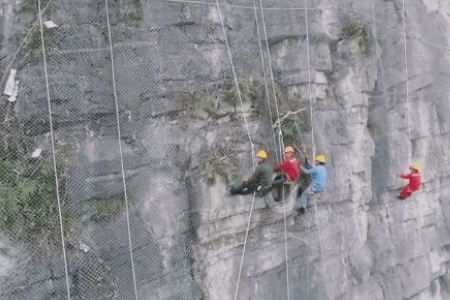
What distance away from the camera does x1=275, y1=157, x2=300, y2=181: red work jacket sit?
25.0ft

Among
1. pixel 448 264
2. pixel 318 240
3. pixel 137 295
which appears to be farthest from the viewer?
pixel 448 264

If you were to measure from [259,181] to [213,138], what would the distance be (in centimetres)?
94

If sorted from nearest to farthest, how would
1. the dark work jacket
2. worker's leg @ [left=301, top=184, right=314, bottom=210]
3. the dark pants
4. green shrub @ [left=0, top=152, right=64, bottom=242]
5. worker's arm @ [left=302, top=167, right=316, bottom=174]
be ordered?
green shrub @ [left=0, top=152, right=64, bottom=242], the dark work jacket, the dark pants, worker's arm @ [left=302, top=167, right=316, bottom=174], worker's leg @ [left=301, top=184, right=314, bottom=210]

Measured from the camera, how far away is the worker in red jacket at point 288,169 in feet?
25.0

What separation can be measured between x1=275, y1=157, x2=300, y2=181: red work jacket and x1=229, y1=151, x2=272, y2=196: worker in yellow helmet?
32cm

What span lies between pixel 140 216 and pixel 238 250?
1766mm

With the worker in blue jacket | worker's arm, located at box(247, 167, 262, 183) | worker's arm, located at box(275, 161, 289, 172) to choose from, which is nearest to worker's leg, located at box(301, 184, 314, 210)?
the worker in blue jacket

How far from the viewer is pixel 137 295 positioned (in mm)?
6691

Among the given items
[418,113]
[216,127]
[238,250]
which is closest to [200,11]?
[216,127]

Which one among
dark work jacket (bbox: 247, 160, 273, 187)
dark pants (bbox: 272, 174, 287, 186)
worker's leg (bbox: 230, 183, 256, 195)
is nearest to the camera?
dark work jacket (bbox: 247, 160, 273, 187)

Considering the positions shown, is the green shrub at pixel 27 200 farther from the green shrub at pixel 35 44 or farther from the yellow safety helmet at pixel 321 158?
the yellow safety helmet at pixel 321 158

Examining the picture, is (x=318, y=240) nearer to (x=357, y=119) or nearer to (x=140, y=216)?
(x=357, y=119)

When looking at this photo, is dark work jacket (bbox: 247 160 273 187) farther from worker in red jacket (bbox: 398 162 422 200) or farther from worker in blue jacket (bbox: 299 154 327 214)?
worker in red jacket (bbox: 398 162 422 200)

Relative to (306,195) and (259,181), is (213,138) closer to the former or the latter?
(259,181)
